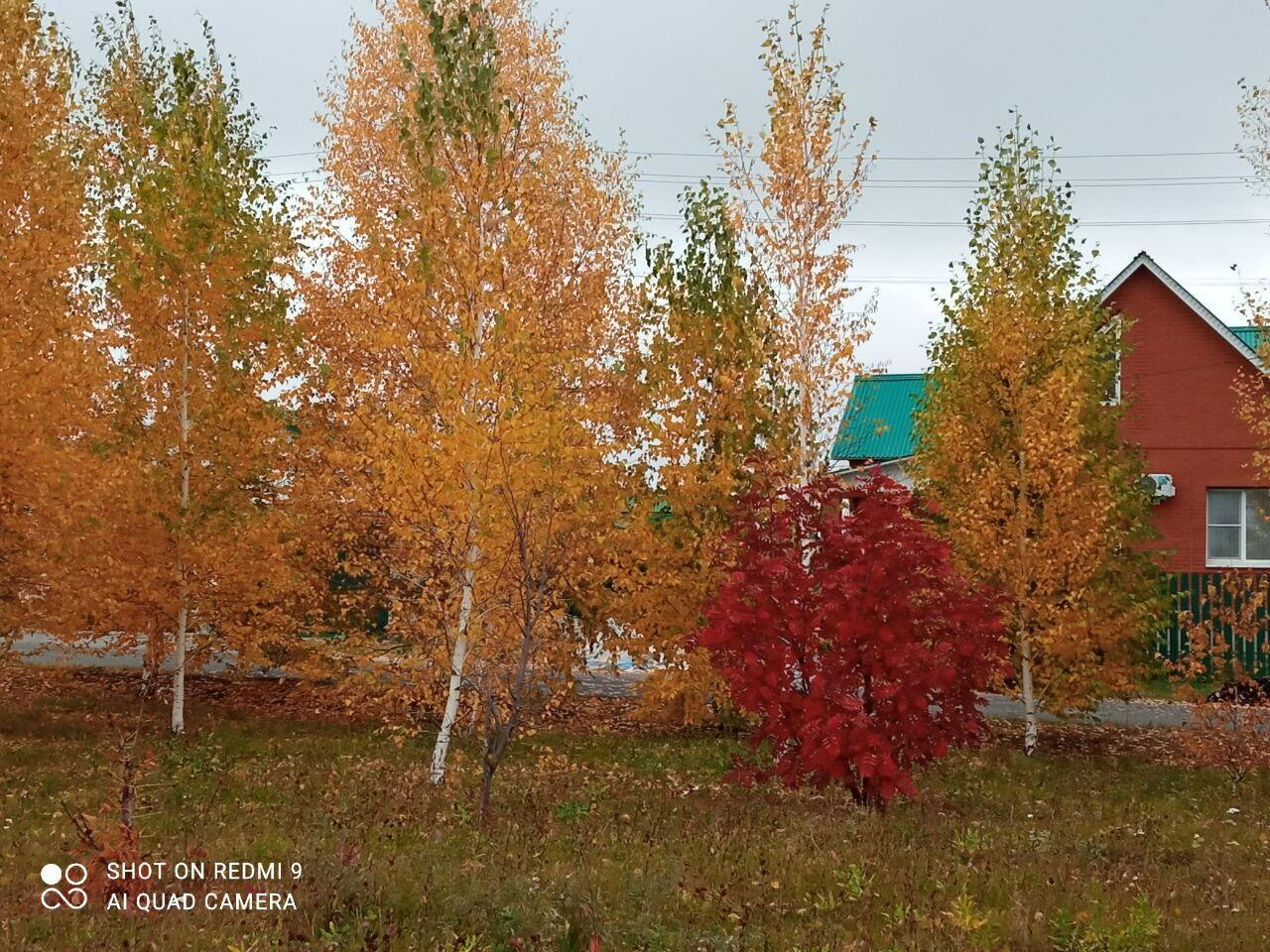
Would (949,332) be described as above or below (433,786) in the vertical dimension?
above

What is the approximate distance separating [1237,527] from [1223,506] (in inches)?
21.6

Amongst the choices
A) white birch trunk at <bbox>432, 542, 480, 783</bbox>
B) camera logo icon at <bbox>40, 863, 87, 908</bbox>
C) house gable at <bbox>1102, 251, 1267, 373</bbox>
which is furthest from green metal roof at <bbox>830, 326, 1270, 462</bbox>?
camera logo icon at <bbox>40, 863, 87, 908</bbox>

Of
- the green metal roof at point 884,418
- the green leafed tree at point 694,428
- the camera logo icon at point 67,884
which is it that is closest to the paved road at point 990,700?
the green leafed tree at point 694,428

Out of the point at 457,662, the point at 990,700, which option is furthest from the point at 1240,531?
the point at 457,662

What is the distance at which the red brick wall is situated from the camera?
27375 mm

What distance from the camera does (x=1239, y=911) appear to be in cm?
834

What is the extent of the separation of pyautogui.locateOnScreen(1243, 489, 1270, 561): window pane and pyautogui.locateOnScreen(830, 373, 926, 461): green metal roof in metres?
8.09

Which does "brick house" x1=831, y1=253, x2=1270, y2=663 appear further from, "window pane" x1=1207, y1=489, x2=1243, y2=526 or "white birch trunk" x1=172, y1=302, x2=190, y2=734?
"white birch trunk" x1=172, y1=302, x2=190, y2=734

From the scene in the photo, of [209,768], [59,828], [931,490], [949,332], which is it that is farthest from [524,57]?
[59,828]

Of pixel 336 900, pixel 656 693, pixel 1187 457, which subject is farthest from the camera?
pixel 1187 457

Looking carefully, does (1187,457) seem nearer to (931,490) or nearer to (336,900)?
(931,490)

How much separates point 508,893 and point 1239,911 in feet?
16.5

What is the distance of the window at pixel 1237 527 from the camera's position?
88.9 ft

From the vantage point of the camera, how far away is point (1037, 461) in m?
17.2
